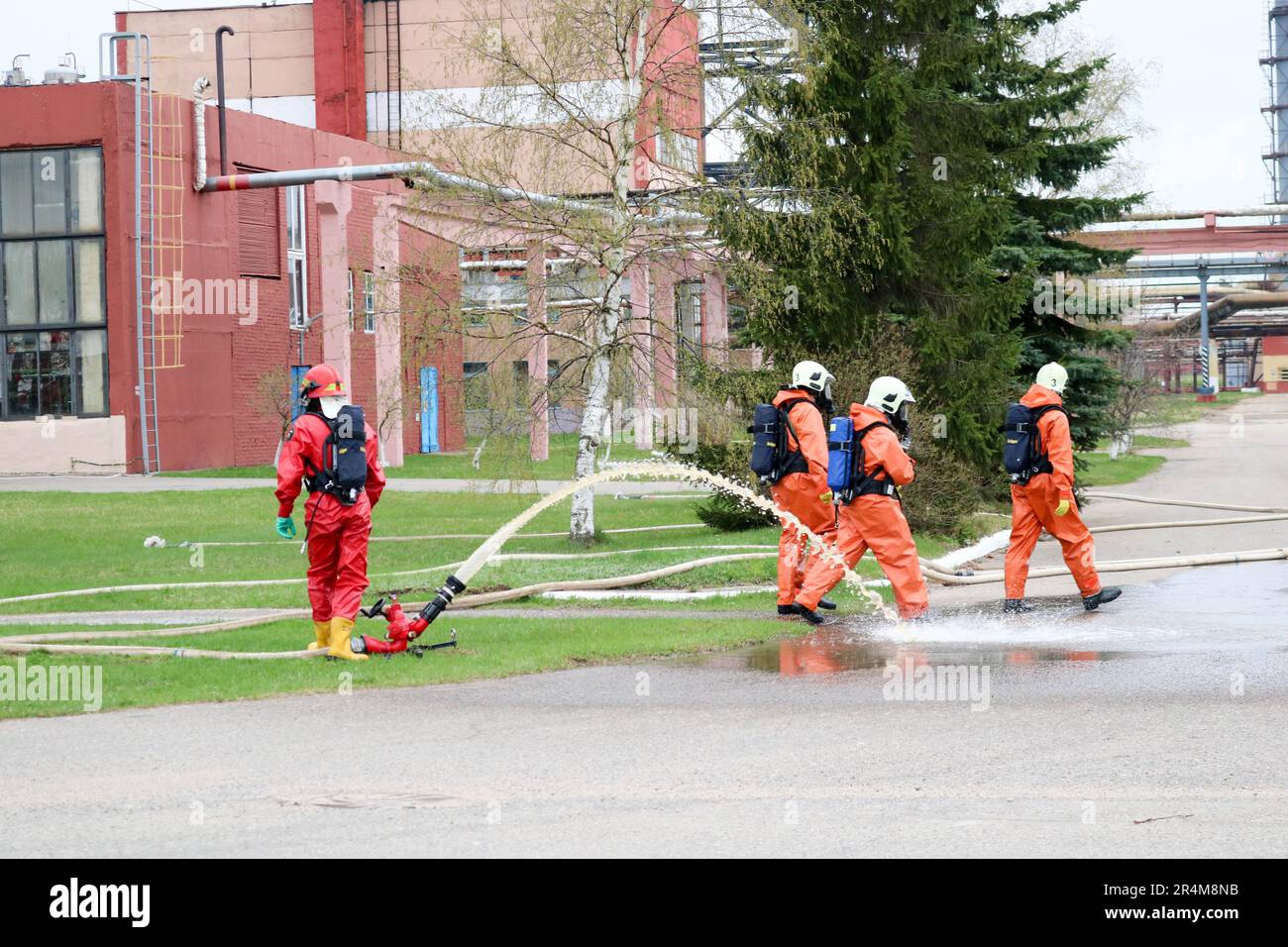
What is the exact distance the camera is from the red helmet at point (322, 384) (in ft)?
37.0

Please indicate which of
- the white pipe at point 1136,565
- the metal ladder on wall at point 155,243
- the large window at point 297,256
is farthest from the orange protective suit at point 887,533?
the large window at point 297,256

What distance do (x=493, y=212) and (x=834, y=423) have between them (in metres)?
7.85

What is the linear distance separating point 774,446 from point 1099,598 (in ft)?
10.1

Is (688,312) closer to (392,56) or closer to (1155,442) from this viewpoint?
(1155,442)

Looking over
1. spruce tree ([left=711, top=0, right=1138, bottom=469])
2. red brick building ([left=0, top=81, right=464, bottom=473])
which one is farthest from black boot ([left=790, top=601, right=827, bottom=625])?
red brick building ([left=0, top=81, right=464, bottom=473])

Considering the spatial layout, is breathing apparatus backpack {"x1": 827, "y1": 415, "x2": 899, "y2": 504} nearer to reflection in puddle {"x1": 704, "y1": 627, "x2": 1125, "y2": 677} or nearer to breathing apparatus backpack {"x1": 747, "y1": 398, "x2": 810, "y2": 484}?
breathing apparatus backpack {"x1": 747, "y1": 398, "x2": 810, "y2": 484}

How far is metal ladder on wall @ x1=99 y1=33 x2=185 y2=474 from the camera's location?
122 feet

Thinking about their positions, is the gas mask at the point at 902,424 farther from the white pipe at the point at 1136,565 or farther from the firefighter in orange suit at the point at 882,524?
the white pipe at the point at 1136,565

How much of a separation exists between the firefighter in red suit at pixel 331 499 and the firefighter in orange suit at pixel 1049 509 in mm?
5659

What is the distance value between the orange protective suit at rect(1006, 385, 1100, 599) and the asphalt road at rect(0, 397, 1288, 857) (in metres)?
1.76

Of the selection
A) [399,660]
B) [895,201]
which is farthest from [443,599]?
[895,201]

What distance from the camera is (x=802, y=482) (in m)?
14.1
